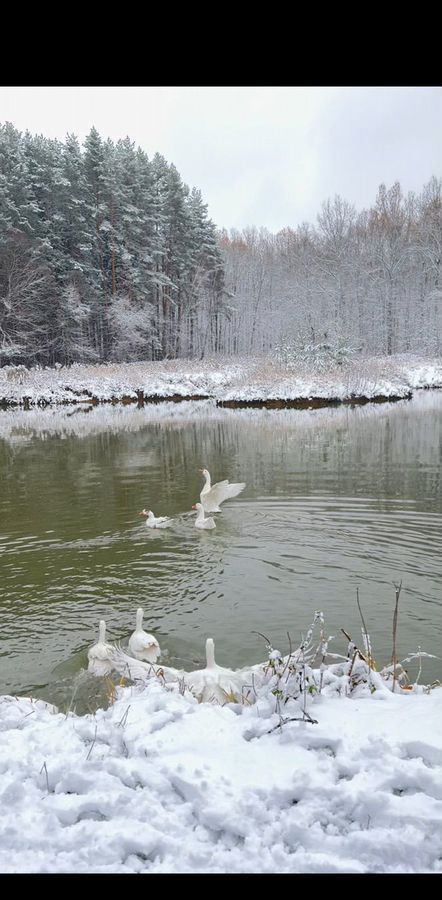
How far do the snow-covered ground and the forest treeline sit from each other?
412 cm

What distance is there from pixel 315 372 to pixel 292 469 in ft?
73.6

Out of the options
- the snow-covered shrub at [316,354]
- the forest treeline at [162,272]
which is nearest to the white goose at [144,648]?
the snow-covered shrub at [316,354]

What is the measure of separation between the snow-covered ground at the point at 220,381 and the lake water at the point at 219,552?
1539 centimetres

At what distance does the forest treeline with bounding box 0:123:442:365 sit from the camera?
1743 inches

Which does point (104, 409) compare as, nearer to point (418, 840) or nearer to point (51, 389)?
point (51, 389)

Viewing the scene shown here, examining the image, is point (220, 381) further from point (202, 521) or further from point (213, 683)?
point (213, 683)

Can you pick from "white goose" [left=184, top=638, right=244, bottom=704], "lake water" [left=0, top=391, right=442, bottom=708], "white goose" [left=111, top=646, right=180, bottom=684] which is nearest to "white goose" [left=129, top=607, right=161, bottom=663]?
"white goose" [left=111, top=646, right=180, bottom=684]

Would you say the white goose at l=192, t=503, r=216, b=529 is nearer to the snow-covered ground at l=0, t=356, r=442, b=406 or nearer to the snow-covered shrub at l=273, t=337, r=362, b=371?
the snow-covered ground at l=0, t=356, r=442, b=406

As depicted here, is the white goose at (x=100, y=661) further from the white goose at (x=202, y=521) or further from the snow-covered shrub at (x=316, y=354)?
the snow-covered shrub at (x=316, y=354)

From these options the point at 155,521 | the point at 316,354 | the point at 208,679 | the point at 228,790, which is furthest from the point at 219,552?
the point at 316,354

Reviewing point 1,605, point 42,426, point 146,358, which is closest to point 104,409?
point 42,426

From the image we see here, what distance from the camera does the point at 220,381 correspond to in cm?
3947

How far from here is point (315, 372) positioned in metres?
36.4

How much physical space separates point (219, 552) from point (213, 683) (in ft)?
15.5
